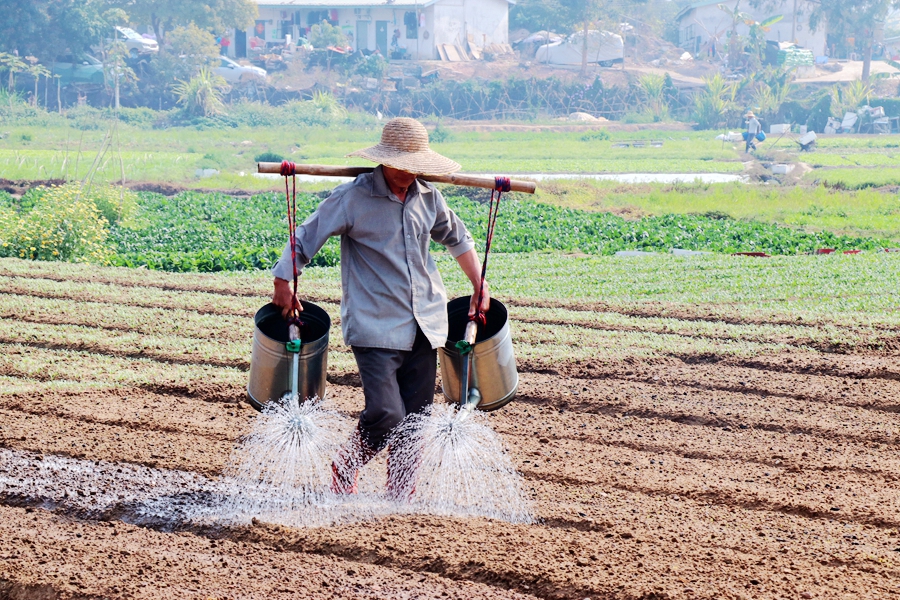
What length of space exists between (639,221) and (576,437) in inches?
440

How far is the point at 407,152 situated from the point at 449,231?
394 millimetres

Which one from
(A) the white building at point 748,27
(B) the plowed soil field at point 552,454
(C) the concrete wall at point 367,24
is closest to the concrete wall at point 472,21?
(C) the concrete wall at point 367,24

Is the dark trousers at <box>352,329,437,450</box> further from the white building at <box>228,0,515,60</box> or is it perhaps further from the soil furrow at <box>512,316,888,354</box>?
the white building at <box>228,0,515,60</box>

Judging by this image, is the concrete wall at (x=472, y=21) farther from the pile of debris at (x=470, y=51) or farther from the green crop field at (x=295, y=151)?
the green crop field at (x=295, y=151)

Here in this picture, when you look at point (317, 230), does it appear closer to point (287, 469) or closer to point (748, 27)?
point (287, 469)

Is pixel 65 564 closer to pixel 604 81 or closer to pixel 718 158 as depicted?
pixel 718 158

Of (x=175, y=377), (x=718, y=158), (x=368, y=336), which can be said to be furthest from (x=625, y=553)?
(x=718, y=158)

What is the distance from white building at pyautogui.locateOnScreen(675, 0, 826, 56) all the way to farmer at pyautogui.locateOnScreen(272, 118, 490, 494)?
151 feet

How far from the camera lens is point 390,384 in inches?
144

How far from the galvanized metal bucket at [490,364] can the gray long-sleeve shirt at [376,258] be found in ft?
0.72

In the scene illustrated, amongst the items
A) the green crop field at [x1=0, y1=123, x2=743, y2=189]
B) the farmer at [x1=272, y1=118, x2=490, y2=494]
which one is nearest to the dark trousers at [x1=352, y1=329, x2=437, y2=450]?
the farmer at [x1=272, y1=118, x2=490, y2=494]

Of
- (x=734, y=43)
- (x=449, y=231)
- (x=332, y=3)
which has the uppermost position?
(x=332, y=3)

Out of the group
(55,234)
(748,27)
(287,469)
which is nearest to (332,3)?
(748,27)

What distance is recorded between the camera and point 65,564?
10.5 ft
